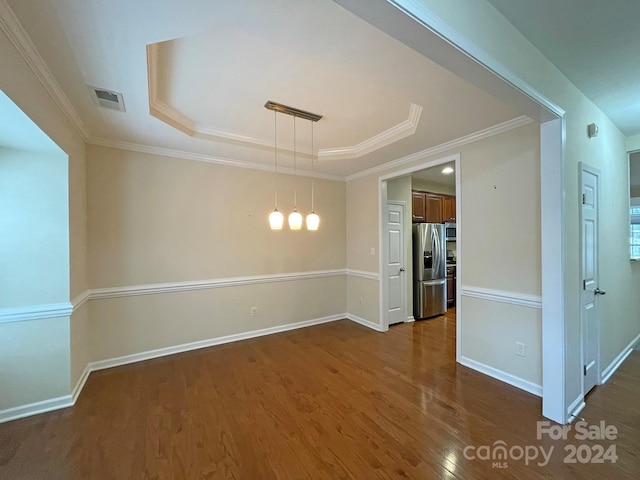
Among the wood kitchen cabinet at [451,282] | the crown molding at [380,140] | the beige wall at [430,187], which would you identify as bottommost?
the wood kitchen cabinet at [451,282]

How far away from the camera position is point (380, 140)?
3.45 m

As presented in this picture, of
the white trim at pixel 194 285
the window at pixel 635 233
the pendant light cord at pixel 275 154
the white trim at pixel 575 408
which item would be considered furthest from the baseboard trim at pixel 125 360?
the window at pixel 635 233

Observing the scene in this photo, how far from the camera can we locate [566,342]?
2129mm

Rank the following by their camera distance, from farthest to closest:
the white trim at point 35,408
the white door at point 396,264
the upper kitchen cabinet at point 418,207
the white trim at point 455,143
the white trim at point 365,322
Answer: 1. the upper kitchen cabinet at point 418,207
2. the white door at point 396,264
3. the white trim at point 365,322
4. the white trim at point 455,143
5. the white trim at point 35,408

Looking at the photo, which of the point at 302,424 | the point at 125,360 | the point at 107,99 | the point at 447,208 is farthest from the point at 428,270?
the point at 107,99

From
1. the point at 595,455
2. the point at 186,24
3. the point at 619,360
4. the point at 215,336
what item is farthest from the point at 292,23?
the point at 619,360

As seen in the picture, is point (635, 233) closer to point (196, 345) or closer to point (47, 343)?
point (196, 345)

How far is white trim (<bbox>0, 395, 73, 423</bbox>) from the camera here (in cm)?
225

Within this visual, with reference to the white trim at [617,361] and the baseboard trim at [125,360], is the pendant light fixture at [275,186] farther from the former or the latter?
the white trim at [617,361]

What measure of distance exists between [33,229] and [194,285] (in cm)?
169

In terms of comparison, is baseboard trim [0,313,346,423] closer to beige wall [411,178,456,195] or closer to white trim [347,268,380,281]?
white trim [347,268,380,281]

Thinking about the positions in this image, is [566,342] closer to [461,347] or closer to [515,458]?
[515,458]

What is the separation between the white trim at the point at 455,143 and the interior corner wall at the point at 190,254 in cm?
111

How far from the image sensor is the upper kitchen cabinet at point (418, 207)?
17.1ft
